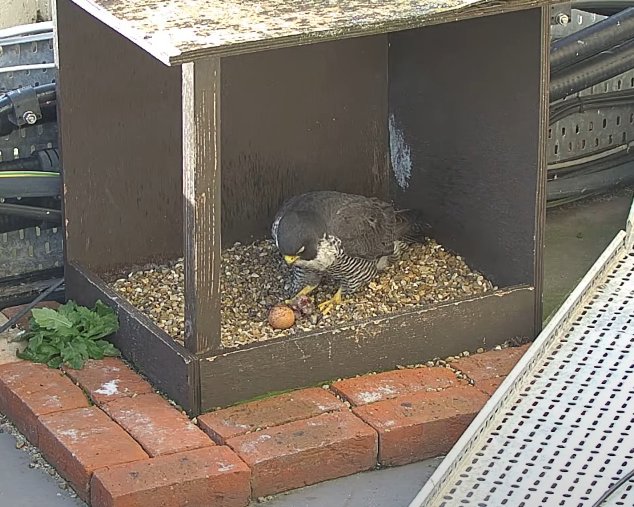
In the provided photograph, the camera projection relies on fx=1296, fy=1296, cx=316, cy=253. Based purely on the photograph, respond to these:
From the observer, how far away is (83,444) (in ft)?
10.9

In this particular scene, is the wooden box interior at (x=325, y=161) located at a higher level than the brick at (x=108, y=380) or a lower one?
higher

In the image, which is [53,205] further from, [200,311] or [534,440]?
[534,440]

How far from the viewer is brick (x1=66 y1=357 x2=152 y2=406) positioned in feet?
11.9

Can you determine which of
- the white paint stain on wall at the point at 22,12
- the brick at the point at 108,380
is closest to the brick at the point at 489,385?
the brick at the point at 108,380

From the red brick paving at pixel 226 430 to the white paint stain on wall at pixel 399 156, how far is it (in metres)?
1.01

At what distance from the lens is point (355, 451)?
133 inches

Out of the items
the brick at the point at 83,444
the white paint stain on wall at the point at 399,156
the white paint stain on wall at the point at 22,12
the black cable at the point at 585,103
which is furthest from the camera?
the black cable at the point at 585,103

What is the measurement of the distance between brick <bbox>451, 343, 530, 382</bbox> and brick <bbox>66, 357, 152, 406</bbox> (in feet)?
3.04

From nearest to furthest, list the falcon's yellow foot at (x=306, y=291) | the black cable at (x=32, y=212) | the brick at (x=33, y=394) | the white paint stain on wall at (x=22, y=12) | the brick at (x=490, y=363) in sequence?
the brick at (x=33, y=394) → the brick at (x=490, y=363) → the black cable at (x=32, y=212) → the falcon's yellow foot at (x=306, y=291) → the white paint stain on wall at (x=22, y=12)

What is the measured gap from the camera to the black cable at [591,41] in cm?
489

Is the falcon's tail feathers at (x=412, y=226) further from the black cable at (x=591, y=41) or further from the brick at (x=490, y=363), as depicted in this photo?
the black cable at (x=591, y=41)

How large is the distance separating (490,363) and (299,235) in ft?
2.27

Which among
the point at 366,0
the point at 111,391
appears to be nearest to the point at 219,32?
the point at 366,0

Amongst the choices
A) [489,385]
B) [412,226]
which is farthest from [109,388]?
[412,226]
